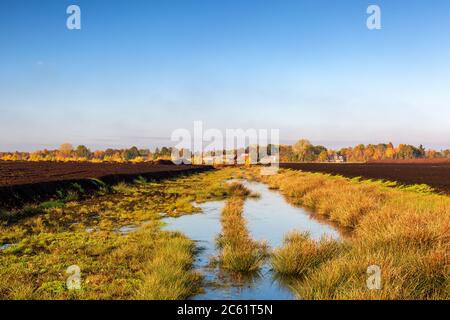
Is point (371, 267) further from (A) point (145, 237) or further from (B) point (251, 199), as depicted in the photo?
(B) point (251, 199)

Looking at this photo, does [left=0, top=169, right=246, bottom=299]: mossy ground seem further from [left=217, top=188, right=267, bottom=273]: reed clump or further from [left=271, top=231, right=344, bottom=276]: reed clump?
[left=271, top=231, right=344, bottom=276]: reed clump

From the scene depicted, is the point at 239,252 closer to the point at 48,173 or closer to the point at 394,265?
the point at 394,265

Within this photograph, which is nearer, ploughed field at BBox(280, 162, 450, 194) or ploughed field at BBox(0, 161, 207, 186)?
ploughed field at BBox(0, 161, 207, 186)

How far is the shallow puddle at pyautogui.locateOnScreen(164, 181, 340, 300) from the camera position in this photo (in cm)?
→ 840

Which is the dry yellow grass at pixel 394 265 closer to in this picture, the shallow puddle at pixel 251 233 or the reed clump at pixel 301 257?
the reed clump at pixel 301 257

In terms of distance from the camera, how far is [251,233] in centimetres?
1541

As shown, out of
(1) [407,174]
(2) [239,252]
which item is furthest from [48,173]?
(1) [407,174]

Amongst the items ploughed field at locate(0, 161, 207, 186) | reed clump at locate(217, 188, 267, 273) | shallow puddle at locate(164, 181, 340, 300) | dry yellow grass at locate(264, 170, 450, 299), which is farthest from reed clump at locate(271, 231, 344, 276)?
ploughed field at locate(0, 161, 207, 186)

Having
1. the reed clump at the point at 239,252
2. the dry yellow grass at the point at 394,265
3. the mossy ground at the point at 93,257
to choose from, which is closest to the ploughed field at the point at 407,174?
the dry yellow grass at the point at 394,265

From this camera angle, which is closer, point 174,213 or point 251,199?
point 174,213

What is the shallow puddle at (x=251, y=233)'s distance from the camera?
8.40 meters
